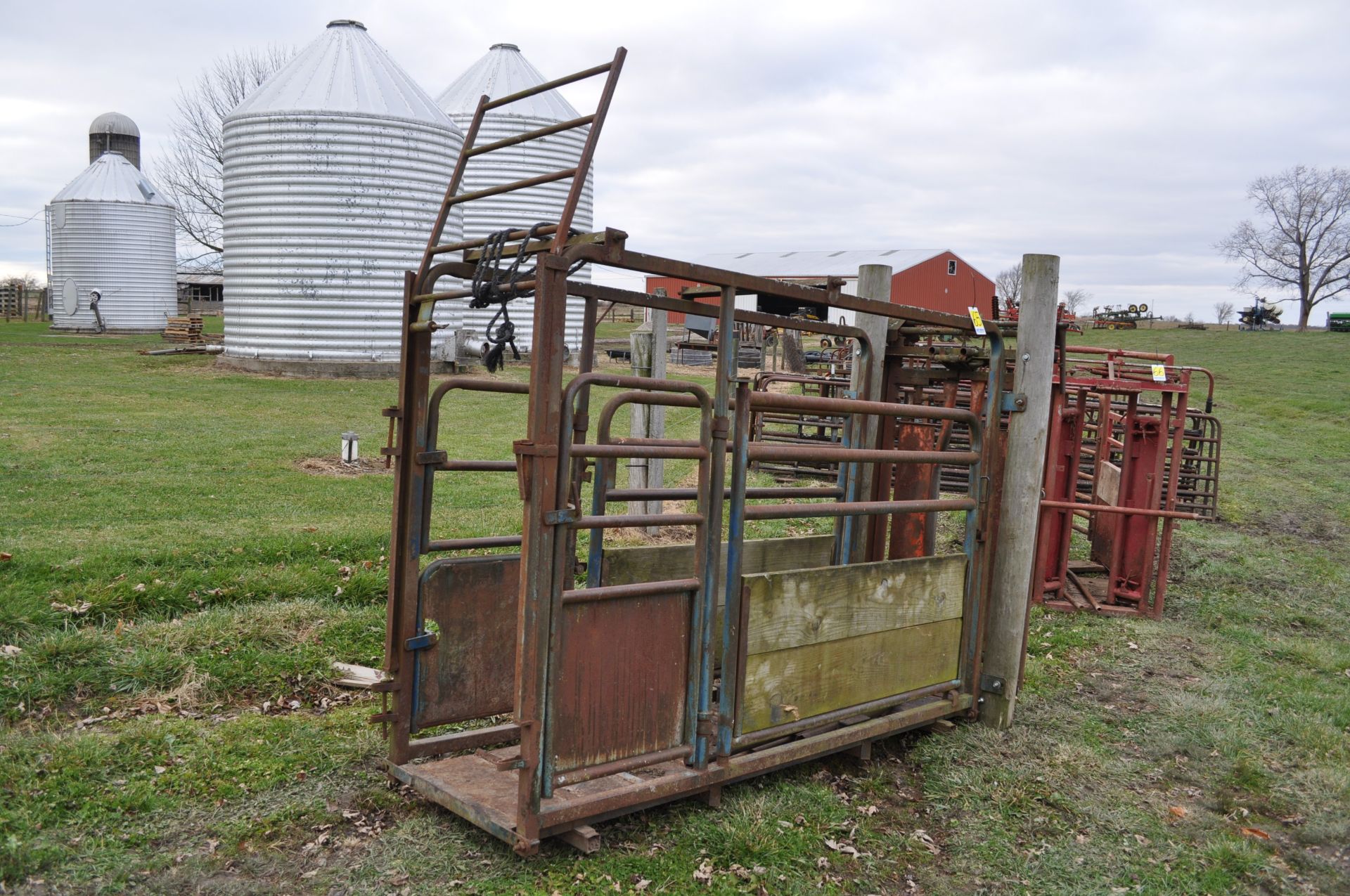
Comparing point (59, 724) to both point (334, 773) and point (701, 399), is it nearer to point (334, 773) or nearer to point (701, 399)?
point (334, 773)

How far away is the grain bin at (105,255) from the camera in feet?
113

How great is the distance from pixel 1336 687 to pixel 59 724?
6.58 meters

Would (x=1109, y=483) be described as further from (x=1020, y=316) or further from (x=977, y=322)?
(x=977, y=322)

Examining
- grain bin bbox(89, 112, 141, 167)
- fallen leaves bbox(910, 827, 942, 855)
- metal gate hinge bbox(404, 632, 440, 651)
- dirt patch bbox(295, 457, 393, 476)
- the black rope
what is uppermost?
grain bin bbox(89, 112, 141, 167)

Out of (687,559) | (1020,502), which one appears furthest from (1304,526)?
(687,559)

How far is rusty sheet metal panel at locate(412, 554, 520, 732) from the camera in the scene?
4203mm

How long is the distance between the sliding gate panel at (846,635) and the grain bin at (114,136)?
1795 inches

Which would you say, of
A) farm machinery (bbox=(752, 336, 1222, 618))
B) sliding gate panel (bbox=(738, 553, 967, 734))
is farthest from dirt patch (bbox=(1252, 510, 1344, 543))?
sliding gate panel (bbox=(738, 553, 967, 734))

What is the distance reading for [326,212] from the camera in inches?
736

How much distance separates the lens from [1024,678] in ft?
20.1

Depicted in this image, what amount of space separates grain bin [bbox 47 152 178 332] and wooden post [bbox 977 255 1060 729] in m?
34.8

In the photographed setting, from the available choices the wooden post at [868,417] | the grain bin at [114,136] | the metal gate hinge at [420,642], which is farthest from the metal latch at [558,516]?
the grain bin at [114,136]

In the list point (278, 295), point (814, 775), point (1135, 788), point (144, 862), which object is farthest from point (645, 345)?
point (278, 295)

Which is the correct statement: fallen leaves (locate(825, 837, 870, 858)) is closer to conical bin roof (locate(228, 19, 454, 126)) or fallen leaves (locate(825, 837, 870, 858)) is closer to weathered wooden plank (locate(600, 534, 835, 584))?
weathered wooden plank (locate(600, 534, 835, 584))
